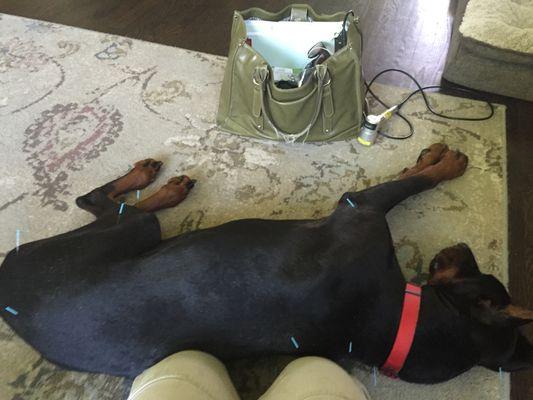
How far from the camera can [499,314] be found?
1.12 metres

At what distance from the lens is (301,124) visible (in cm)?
182

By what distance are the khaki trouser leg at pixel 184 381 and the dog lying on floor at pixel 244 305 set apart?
9 centimetres

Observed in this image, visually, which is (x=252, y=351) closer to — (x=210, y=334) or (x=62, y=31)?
(x=210, y=334)

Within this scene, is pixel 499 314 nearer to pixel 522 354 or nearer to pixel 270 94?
pixel 522 354

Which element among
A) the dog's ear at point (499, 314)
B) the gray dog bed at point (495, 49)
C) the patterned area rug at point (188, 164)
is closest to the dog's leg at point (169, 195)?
the patterned area rug at point (188, 164)

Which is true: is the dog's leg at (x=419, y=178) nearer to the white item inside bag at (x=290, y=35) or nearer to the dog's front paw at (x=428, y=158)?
the dog's front paw at (x=428, y=158)

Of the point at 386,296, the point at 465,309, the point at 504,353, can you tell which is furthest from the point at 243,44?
the point at 504,353

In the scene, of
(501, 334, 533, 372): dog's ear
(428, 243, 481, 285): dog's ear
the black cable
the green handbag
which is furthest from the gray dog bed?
(501, 334, 533, 372): dog's ear

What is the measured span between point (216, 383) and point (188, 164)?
1094 mm

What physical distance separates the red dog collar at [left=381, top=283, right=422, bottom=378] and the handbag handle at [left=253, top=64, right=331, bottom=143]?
0.89 m

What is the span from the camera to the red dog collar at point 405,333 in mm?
1131

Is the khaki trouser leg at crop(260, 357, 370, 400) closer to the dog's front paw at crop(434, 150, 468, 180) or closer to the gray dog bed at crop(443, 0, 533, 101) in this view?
the dog's front paw at crop(434, 150, 468, 180)

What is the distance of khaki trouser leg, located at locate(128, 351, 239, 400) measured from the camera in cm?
88

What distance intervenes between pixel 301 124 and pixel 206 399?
1237mm
